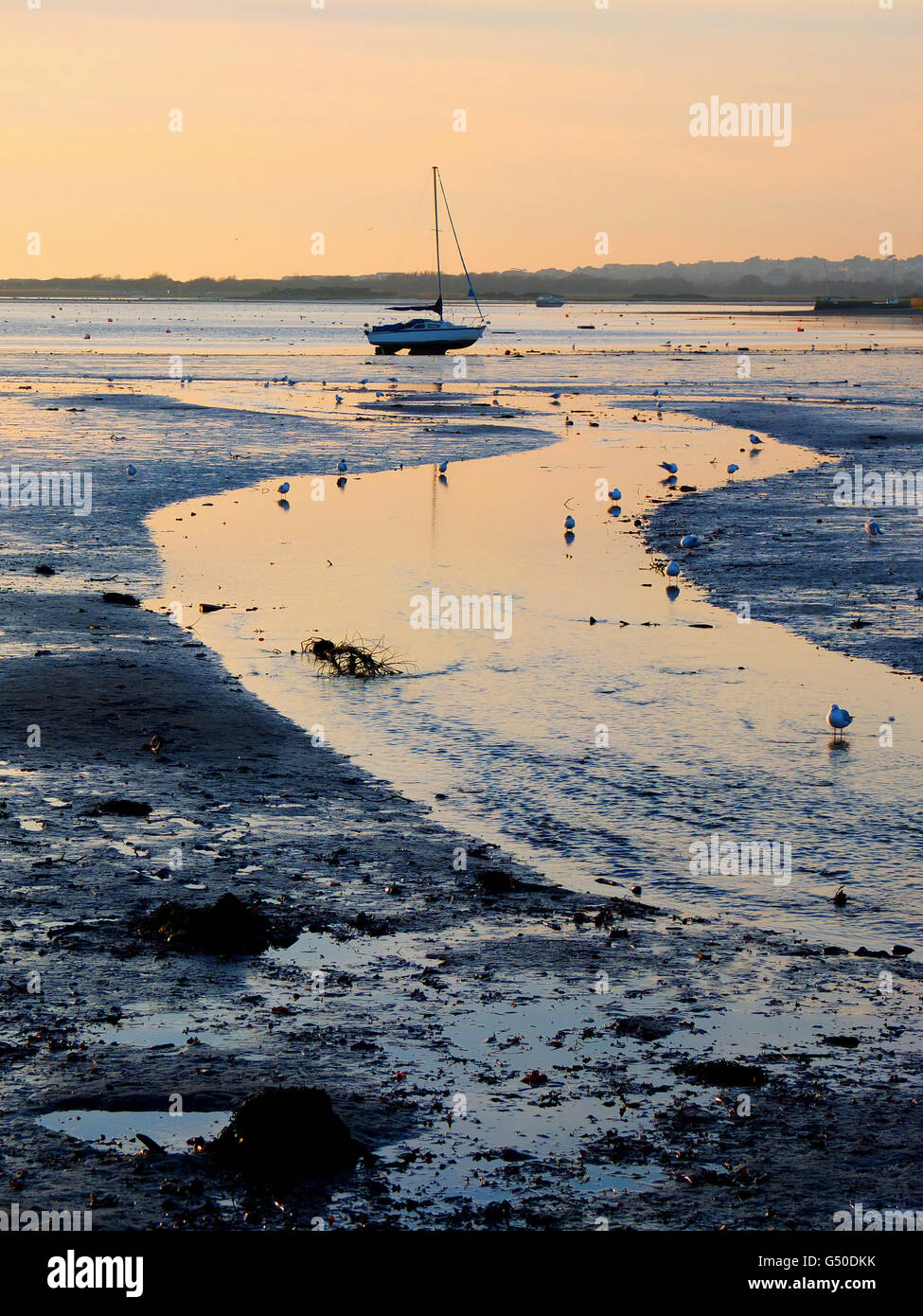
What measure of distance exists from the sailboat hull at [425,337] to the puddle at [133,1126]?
249 feet

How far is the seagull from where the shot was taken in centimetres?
1134

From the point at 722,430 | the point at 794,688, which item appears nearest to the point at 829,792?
the point at 794,688

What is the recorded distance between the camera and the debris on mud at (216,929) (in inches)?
292

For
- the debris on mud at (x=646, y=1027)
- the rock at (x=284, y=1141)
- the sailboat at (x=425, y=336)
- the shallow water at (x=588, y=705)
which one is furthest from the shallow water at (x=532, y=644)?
the sailboat at (x=425, y=336)

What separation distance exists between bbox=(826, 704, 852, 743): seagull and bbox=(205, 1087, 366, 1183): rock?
6919 mm

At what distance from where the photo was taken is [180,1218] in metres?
4.92

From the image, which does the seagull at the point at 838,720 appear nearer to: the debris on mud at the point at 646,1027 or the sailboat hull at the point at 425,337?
the debris on mud at the point at 646,1027

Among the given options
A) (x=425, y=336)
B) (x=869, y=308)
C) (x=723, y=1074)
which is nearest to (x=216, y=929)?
(x=723, y=1074)

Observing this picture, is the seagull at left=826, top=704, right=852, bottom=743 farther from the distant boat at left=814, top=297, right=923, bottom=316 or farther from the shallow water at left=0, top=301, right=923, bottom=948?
the distant boat at left=814, top=297, right=923, bottom=316

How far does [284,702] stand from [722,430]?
29.1 metres

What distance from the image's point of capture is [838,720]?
11.3 m

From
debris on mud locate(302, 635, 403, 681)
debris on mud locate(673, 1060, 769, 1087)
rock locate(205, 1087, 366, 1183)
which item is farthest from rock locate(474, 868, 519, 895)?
debris on mud locate(302, 635, 403, 681)

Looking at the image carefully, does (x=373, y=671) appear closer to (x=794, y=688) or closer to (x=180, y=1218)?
(x=794, y=688)
